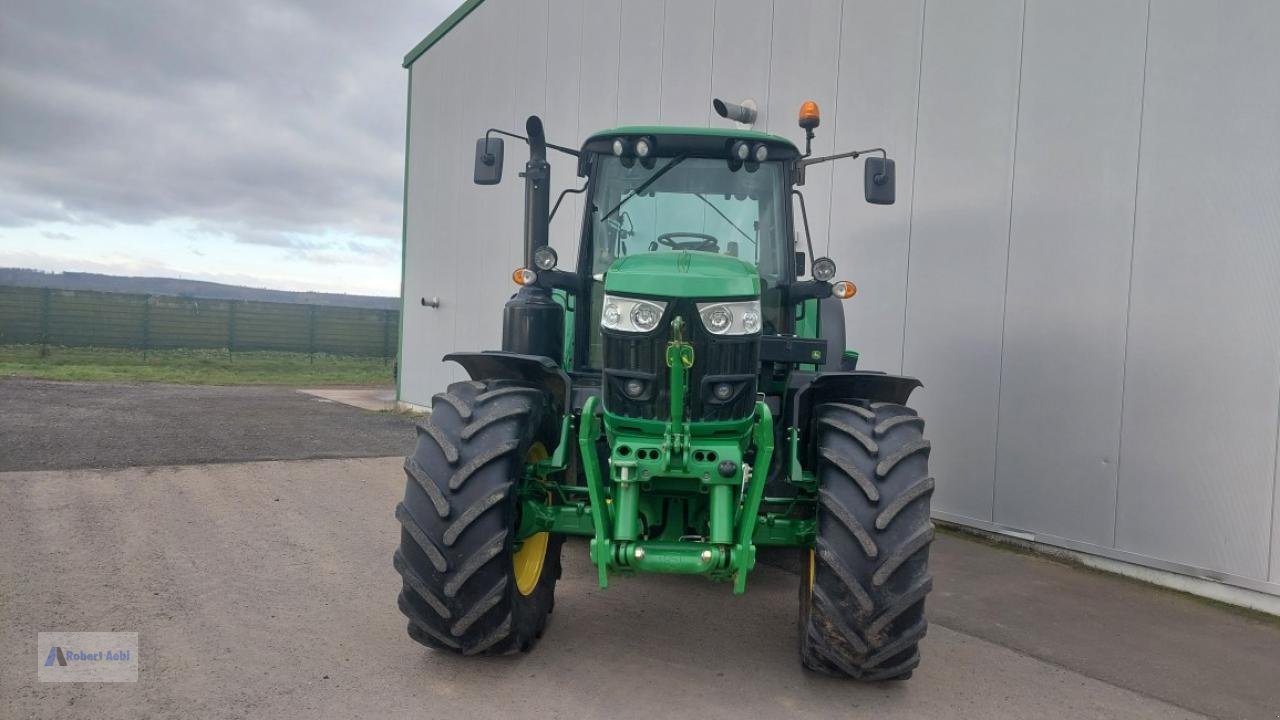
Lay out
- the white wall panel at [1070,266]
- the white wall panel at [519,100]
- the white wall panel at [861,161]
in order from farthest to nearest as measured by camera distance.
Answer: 1. the white wall panel at [519,100]
2. the white wall panel at [861,161]
3. the white wall panel at [1070,266]

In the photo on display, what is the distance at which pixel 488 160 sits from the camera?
495 cm

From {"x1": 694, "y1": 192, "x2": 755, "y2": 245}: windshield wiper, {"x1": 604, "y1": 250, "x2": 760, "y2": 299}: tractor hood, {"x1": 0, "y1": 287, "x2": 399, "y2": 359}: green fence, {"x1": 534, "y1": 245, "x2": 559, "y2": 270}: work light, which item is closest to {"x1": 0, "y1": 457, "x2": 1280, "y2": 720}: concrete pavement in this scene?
{"x1": 604, "y1": 250, "x2": 760, "y2": 299}: tractor hood

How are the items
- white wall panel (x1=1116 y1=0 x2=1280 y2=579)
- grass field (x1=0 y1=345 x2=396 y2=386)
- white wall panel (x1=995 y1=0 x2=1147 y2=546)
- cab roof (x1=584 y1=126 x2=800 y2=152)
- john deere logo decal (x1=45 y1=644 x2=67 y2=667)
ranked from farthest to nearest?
grass field (x1=0 y1=345 x2=396 y2=386), white wall panel (x1=995 y1=0 x2=1147 y2=546), white wall panel (x1=1116 y1=0 x2=1280 y2=579), cab roof (x1=584 y1=126 x2=800 y2=152), john deere logo decal (x1=45 y1=644 x2=67 y2=667)

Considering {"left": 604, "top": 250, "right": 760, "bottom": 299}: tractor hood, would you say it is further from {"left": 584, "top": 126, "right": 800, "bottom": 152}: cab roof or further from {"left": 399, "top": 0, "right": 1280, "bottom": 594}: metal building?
{"left": 399, "top": 0, "right": 1280, "bottom": 594}: metal building

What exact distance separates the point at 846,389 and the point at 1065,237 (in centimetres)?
319

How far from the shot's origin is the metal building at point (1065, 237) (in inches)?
210

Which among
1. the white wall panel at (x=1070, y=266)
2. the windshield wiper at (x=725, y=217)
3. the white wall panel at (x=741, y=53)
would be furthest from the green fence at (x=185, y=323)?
the white wall panel at (x=1070, y=266)

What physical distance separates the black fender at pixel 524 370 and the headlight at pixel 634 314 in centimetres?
63

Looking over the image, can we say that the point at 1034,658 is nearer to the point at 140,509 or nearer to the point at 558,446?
the point at 558,446

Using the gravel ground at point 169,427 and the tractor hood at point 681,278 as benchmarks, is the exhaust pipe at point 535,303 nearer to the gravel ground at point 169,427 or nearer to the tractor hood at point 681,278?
the tractor hood at point 681,278

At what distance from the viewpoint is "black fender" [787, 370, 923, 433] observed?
4.04m

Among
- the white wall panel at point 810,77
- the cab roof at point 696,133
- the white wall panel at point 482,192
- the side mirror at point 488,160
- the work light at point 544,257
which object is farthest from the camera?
the white wall panel at point 482,192

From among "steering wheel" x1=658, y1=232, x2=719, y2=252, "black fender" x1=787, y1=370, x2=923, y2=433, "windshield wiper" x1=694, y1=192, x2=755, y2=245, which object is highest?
"windshield wiper" x1=694, y1=192, x2=755, y2=245

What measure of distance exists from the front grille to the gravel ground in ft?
21.6
